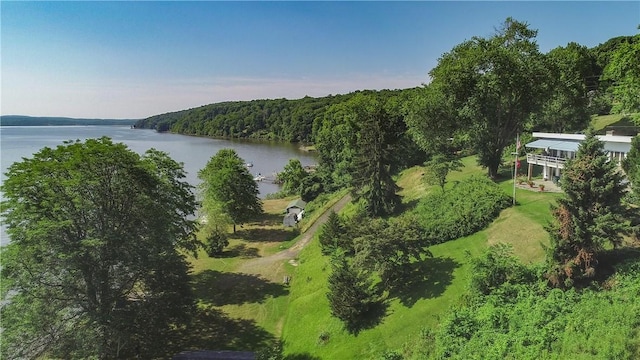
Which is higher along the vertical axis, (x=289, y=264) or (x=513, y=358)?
(x=513, y=358)

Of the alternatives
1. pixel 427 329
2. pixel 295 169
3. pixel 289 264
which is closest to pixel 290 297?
pixel 289 264

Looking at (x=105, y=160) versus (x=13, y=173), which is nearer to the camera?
(x=13, y=173)

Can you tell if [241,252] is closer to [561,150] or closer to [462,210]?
[462,210]

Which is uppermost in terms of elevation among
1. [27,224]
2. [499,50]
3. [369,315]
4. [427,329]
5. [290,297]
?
[499,50]

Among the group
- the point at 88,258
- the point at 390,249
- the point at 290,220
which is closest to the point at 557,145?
the point at 390,249

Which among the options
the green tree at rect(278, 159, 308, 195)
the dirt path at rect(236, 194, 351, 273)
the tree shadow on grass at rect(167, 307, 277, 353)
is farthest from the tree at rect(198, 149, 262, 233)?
the green tree at rect(278, 159, 308, 195)

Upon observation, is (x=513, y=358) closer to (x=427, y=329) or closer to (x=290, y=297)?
(x=427, y=329)
